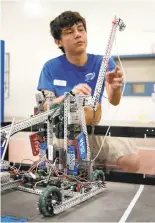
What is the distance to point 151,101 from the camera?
3668 mm

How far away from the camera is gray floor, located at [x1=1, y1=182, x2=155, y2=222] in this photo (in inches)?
85.1

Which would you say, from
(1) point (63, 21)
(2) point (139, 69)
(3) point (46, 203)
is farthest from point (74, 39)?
(3) point (46, 203)

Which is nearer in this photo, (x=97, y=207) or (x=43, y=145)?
(x=97, y=207)

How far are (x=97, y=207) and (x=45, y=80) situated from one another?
1700mm

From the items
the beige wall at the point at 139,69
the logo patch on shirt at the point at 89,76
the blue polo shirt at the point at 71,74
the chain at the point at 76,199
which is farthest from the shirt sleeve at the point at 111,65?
the chain at the point at 76,199

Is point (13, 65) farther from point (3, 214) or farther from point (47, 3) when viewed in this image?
point (3, 214)

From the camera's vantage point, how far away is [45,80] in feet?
11.7

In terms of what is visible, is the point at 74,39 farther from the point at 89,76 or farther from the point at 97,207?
the point at 97,207

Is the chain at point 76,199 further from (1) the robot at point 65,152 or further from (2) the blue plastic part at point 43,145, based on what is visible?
(2) the blue plastic part at point 43,145

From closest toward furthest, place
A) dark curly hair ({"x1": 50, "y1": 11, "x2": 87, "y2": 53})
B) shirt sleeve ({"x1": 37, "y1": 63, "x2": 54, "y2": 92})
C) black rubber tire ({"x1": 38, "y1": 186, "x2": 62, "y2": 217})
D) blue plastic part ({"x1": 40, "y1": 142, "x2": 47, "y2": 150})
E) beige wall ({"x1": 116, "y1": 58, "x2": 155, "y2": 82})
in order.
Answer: black rubber tire ({"x1": 38, "y1": 186, "x2": 62, "y2": 217}) < blue plastic part ({"x1": 40, "y1": 142, "x2": 47, "y2": 150}) < dark curly hair ({"x1": 50, "y1": 11, "x2": 87, "y2": 53}) < shirt sleeve ({"x1": 37, "y1": 63, "x2": 54, "y2": 92}) < beige wall ({"x1": 116, "y1": 58, "x2": 155, "y2": 82})

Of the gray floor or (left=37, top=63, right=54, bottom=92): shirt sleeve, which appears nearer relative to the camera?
the gray floor

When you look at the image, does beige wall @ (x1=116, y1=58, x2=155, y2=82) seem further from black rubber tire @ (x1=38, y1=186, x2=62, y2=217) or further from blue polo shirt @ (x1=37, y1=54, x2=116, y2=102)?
black rubber tire @ (x1=38, y1=186, x2=62, y2=217)

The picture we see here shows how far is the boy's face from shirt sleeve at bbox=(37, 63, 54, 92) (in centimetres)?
33

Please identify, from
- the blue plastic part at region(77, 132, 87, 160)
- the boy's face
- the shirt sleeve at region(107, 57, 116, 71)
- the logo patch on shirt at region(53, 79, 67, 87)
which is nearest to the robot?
the blue plastic part at region(77, 132, 87, 160)
